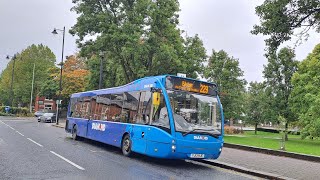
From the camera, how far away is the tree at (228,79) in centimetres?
3572

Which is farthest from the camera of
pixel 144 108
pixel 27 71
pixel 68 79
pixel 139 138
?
pixel 27 71

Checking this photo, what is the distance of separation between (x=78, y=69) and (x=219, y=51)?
34.9m

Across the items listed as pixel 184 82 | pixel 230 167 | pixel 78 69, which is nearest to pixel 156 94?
pixel 184 82

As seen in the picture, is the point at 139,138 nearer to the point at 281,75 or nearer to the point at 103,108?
the point at 103,108

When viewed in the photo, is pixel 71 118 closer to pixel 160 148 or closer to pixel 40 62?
pixel 160 148

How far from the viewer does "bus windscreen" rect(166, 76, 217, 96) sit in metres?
13.1

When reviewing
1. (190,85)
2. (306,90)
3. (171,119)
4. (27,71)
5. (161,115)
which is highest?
(27,71)

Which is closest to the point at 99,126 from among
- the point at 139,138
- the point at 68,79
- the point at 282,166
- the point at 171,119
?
the point at 139,138

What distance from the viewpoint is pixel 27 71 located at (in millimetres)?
83812

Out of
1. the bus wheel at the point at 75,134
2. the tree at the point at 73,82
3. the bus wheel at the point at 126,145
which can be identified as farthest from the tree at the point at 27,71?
the bus wheel at the point at 126,145

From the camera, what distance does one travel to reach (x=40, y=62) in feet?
280

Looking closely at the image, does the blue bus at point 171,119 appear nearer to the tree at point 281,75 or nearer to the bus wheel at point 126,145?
the bus wheel at point 126,145

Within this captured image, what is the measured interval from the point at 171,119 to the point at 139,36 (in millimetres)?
17663

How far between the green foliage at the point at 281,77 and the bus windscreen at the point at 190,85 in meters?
27.8
